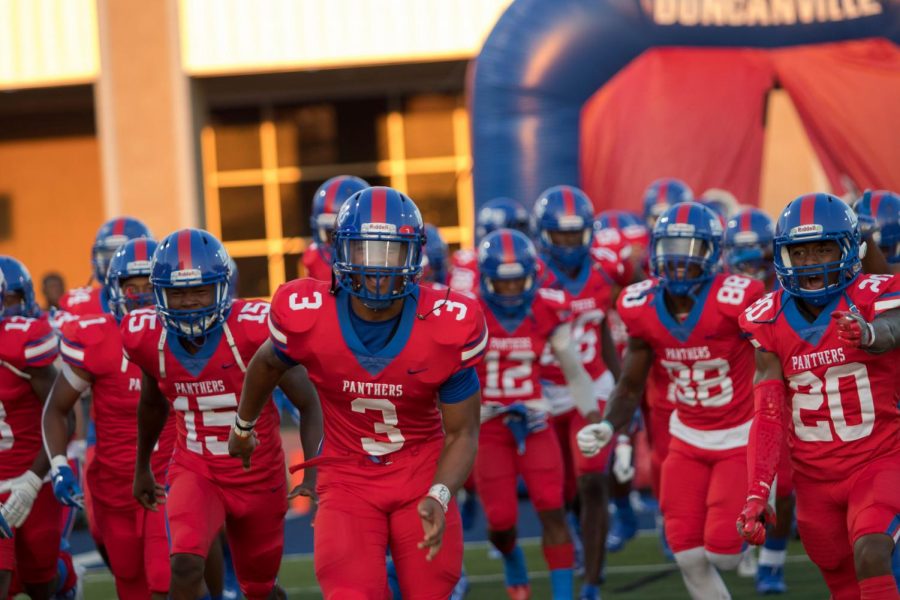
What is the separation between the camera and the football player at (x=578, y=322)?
740 centimetres

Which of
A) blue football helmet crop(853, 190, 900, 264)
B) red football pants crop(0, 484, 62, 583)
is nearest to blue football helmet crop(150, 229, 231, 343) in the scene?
red football pants crop(0, 484, 62, 583)

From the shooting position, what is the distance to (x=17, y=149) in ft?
71.6

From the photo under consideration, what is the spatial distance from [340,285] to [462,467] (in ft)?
2.31

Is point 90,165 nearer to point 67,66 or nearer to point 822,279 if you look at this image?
point 67,66

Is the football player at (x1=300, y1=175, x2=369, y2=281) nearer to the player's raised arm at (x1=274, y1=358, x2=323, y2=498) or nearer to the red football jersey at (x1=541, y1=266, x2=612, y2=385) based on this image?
the red football jersey at (x1=541, y1=266, x2=612, y2=385)

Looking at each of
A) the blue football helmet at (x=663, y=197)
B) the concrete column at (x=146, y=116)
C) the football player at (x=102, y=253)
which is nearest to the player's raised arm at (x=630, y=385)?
the football player at (x=102, y=253)

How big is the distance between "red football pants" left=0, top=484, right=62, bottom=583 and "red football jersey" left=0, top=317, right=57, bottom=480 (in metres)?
0.17

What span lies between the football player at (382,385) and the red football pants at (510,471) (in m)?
2.38

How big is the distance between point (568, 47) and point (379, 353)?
25.6 ft

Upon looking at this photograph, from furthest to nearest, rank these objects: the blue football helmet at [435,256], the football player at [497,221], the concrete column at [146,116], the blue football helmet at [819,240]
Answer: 1. the concrete column at [146,116]
2. the football player at [497,221]
3. the blue football helmet at [435,256]
4. the blue football helmet at [819,240]

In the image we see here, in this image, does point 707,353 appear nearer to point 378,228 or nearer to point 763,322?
point 763,322

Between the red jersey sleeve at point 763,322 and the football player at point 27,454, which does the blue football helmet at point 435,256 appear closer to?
the football player at point 27,454

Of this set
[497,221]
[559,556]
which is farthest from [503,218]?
[559,556]

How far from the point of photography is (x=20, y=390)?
5.97 metres
